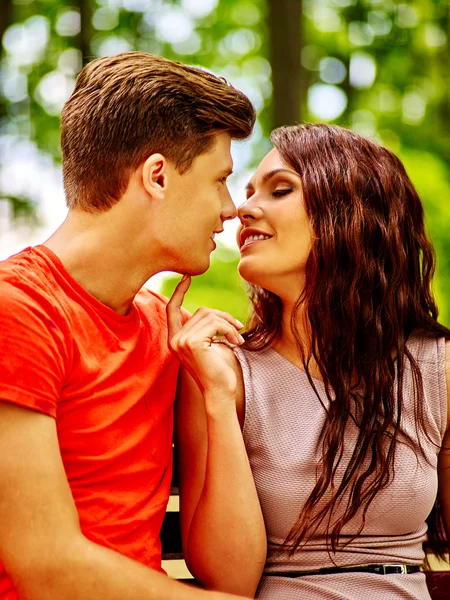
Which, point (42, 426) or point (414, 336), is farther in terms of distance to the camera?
point (414, 336)

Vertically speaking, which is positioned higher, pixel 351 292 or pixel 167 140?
pixel 167 140

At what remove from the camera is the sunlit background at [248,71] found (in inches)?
402

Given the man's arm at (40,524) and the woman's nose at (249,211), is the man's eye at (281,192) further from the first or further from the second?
the man's arm at (40,524)

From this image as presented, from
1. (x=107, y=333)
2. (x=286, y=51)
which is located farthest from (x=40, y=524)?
(x=286, y=51)

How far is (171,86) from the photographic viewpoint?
7.73 ft

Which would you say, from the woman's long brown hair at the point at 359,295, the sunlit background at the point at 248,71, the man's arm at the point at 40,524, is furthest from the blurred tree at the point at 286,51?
the man's arm at the point at 40,524

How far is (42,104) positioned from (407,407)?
1052 cm

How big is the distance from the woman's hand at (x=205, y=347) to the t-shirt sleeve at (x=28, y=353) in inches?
16.8

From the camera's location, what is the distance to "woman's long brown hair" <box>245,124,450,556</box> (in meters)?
2.51

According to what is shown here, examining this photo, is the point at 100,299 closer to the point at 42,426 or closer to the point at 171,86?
the point at 42,426

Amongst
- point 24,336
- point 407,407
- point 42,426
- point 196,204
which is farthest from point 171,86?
point 407,407

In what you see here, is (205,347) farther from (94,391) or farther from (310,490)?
(310,490)

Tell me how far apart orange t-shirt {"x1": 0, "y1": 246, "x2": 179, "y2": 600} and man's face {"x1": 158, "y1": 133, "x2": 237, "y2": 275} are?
0.23m

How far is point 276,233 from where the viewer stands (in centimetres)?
263
